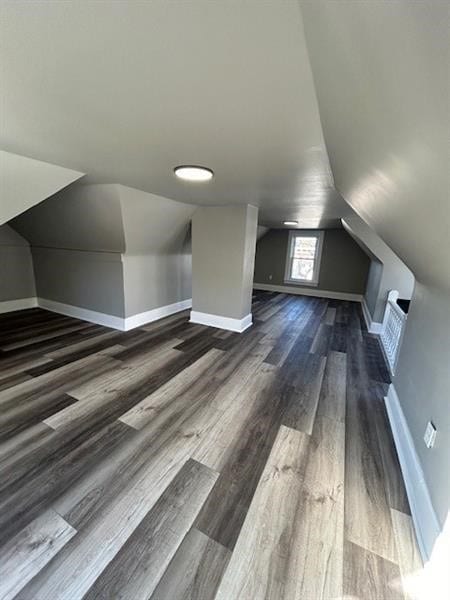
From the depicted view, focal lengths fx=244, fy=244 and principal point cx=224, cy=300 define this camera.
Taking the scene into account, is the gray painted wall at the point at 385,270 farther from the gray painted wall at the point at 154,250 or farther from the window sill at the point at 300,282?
the window sill at the point at 300,282

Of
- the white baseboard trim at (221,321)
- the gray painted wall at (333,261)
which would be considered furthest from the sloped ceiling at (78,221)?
the gray painted wall at (333,261)

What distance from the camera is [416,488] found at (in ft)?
4.54

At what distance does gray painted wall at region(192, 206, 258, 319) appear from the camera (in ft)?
12.0

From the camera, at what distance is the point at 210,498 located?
4.49ft

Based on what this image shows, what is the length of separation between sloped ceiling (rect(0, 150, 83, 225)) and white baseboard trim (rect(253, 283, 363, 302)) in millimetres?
6135

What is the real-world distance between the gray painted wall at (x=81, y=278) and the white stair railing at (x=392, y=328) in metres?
3.77

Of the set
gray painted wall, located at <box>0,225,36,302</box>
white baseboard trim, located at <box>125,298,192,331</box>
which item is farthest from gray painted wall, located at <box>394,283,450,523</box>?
gray painted wall, located at <box>0,225,36,302</box>

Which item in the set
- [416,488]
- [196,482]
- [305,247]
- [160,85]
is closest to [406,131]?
[160,85]

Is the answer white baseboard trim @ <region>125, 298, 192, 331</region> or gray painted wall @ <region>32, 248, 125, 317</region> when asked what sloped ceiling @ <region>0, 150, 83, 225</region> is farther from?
white baseboard trim @ <region>125, 298, 192, 331</region>

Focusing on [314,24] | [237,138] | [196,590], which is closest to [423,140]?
[314,24]

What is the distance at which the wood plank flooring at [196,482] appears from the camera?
105 centimetres

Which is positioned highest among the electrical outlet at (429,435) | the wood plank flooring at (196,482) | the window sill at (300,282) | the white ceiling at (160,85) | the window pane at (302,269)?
the white ceiling at (160,85)

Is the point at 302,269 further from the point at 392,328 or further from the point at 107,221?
the point at 107,221

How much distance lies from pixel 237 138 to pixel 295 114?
0.41 meters
